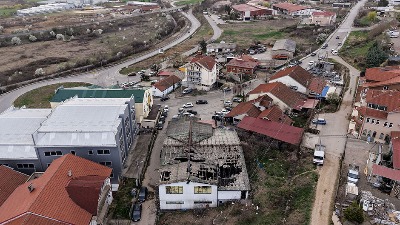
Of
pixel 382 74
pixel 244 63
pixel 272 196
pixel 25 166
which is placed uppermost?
pixel 382 74

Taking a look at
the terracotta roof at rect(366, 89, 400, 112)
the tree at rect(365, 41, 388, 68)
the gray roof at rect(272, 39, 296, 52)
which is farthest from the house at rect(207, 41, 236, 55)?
the terracotta roof at rect(366, 89, 400, 112)

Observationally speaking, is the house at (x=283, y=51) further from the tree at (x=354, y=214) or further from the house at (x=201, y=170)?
the tree at (x=354, y=214)

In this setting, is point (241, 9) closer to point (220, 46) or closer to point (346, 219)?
point (220, 46)

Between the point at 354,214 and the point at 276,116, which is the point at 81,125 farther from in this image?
the point at 354,214

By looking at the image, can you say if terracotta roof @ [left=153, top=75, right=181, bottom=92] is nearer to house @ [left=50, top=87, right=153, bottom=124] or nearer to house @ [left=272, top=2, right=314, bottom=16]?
house @ [left=50, top=87, right=153, bottom=124]

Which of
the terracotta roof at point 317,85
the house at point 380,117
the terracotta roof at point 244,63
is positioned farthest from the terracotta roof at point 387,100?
the terracotta roof at point 244,63

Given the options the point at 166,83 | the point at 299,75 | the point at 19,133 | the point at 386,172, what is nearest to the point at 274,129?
the point at 386,172
